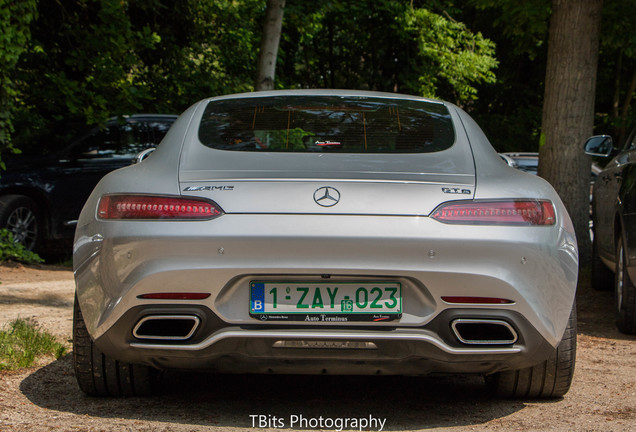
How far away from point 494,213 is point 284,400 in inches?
55.3

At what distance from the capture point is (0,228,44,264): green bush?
33.8ft

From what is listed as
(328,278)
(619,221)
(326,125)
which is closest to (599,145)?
(619,221)

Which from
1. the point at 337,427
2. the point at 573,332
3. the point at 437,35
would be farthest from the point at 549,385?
the point at 437,35

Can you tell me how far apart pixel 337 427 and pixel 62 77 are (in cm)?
827

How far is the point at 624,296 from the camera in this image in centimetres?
647

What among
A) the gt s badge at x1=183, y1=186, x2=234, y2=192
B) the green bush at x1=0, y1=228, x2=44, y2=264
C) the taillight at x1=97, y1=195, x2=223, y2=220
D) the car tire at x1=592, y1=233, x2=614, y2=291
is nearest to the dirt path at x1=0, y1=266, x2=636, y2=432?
the taillight at x1=97, y1=195, x2=223, y2=220

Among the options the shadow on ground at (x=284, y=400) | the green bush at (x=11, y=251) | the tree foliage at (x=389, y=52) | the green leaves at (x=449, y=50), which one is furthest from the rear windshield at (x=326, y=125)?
the green leaves at (x=449, y=50)

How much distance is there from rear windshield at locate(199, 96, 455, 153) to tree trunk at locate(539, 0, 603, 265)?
5.66 m

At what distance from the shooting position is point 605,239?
24.3 ft

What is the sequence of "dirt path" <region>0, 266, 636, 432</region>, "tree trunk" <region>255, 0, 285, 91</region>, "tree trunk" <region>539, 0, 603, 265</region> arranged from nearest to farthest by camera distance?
"dirt path" <region>0, 266, 636, 432</region>
"tree trunk" <region>539, 0, 603, 265</region>
"tree trunk" <region>255, 0, 285, 91</region>

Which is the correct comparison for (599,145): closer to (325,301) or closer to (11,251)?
(325,301)

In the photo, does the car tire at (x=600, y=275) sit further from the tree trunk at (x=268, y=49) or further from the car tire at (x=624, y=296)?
the tree trunk at (x=268, y=49)

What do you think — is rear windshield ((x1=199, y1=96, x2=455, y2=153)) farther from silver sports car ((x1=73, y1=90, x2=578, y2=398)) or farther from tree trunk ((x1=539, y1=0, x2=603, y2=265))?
tree trunk ((x1=539, y1=0, x2=603, y2=265))

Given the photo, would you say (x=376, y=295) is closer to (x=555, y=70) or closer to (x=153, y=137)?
(x=555, y=70)
